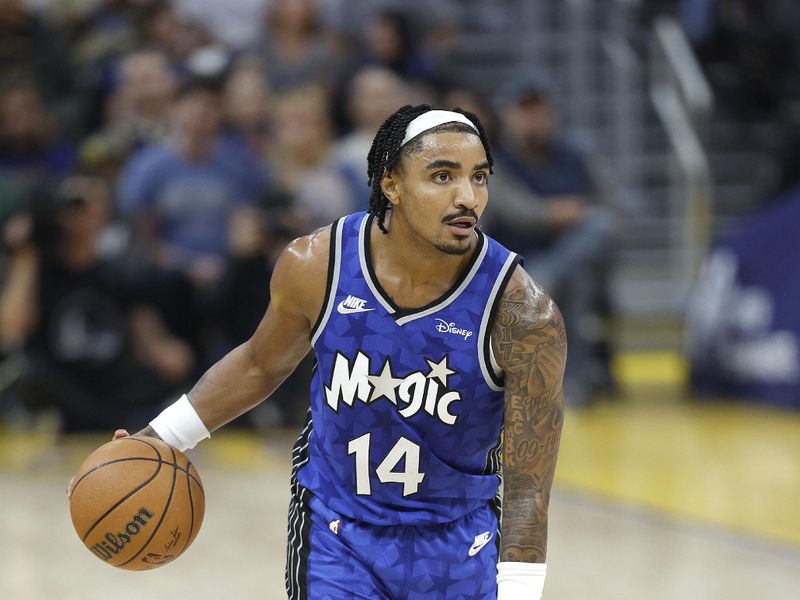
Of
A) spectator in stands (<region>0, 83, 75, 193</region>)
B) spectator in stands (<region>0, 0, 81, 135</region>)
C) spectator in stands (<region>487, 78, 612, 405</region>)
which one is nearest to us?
spectator in stands (<region>0, 83, 75, 193</region>)

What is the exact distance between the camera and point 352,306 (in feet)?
12.2

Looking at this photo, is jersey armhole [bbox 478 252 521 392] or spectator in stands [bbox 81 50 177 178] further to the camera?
spectator in stands [bbox 81 50 177 178]

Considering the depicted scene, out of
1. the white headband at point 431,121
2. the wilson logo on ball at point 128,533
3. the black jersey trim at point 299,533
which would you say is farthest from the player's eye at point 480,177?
the wilson logo on ball at point 128,533

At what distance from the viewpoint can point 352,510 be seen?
381 cm

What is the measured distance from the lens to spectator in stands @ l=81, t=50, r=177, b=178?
10.5m

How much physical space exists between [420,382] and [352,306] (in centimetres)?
27

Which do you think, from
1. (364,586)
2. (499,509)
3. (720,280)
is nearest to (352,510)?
(364,586)

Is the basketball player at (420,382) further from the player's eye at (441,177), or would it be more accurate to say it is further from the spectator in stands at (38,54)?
the spectator in stands at (38,54)

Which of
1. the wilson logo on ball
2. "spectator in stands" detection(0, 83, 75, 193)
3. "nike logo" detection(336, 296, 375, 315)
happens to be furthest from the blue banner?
the wilson logo on ball

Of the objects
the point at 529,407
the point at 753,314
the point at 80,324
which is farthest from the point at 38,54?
the point at 529,407

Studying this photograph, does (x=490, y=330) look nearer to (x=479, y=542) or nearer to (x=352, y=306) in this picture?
(x=352, y=306)

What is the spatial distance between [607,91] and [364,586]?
1106 cm

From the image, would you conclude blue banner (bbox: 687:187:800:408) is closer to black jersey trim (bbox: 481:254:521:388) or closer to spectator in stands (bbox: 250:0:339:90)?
spectator in stands (bbox: 250:0:339:90)

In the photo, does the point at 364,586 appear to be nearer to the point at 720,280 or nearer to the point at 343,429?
the point at 343,429
